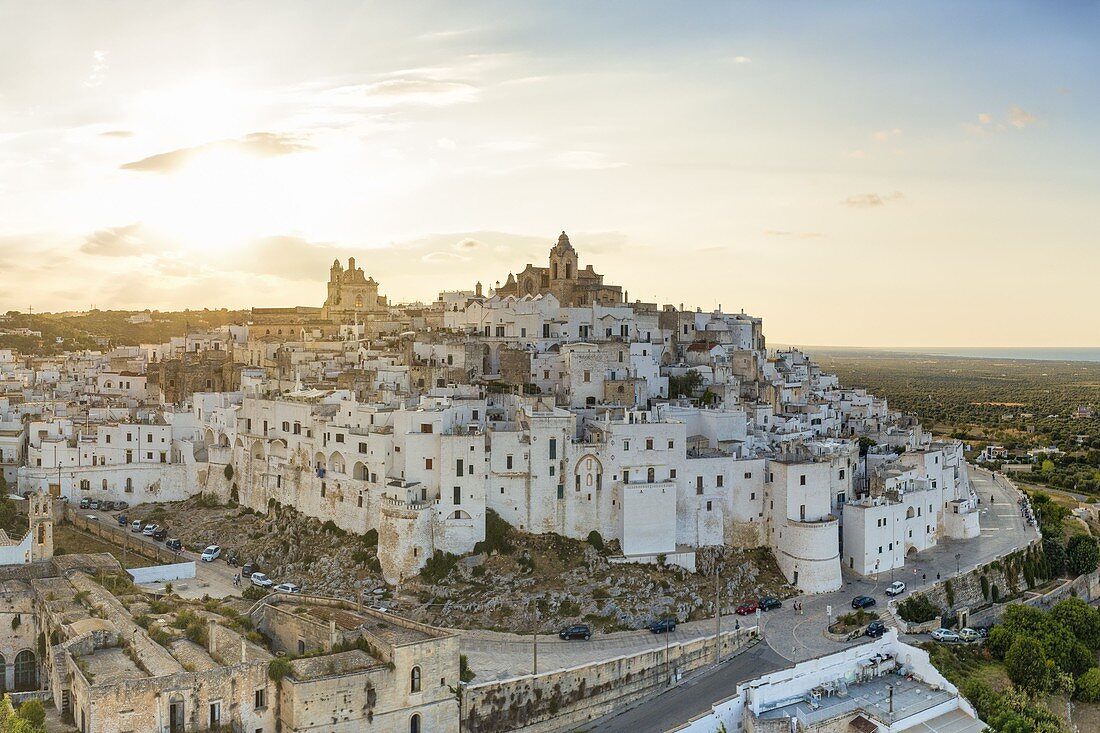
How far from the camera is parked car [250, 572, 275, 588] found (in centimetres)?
3425

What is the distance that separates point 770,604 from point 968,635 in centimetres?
751

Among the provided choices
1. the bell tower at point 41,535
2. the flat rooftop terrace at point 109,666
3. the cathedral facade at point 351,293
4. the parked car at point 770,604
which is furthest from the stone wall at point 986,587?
the cathedral facade at point 351,293

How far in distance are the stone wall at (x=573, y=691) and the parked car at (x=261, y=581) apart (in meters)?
11.5

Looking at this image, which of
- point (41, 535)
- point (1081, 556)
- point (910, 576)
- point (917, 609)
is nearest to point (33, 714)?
point (41, 535)

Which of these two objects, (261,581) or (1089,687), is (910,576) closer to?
(1089,687)

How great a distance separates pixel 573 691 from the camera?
27.7 m

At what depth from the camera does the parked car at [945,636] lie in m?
34.2

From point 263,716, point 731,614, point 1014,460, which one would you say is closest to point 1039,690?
point 731,614

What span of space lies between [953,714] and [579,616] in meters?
11.5

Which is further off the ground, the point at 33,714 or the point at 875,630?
the point at 33,714

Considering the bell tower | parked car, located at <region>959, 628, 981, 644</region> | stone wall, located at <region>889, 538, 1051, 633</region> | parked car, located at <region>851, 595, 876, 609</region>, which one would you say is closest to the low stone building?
the bell tower

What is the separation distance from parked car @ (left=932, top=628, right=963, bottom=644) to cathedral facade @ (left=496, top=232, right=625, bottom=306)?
2533 cm

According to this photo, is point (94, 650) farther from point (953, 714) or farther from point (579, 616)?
point (953, 714)

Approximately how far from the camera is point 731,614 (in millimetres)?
33844
